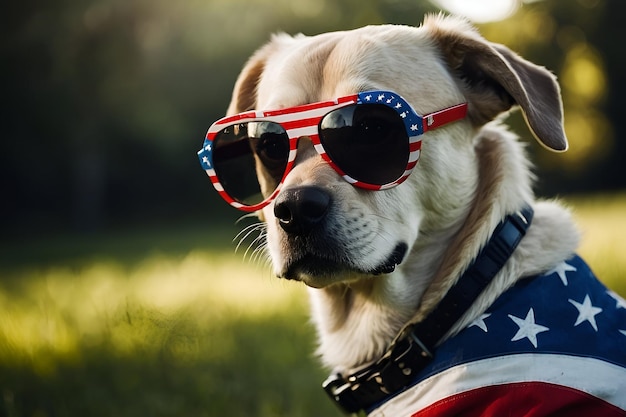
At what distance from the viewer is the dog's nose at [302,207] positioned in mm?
2295

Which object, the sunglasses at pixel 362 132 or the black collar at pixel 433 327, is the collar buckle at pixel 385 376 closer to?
the black collar at pixel 433 327

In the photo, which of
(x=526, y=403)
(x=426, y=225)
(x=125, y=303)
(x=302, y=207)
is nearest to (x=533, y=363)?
(x=526, y=403)

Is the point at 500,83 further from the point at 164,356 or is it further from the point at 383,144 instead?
the point at 164,356

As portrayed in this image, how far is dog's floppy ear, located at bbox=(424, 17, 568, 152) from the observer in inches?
99.8

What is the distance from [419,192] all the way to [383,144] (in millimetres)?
294

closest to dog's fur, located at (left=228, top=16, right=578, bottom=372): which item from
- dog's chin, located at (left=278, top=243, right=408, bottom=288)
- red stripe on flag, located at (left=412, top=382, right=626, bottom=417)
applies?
dog's chin, located at (left=278, top=243, right=408, bottom=288)

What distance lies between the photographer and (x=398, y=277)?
2.69 metres

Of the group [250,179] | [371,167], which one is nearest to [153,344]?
[250,179]

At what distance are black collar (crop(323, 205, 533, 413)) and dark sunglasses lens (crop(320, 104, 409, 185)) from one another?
1.50 feet

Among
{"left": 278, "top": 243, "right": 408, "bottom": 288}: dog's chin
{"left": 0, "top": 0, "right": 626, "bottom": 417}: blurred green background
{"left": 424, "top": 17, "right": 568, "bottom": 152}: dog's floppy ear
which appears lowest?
{"left": 0, "top": 0, "right": 626, "bottom": 417}: blurred green background

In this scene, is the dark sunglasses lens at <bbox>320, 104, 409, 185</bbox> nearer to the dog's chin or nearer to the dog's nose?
the dog's nose

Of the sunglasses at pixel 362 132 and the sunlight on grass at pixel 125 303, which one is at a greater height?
the sunglasses at pixel 362 132

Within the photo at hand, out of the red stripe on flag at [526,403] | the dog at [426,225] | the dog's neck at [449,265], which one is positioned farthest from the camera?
the dog's neck at [449,265]

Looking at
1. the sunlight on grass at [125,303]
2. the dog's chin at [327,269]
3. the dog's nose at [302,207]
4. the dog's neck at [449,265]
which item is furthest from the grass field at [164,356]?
the dog's nose at [302,207]
